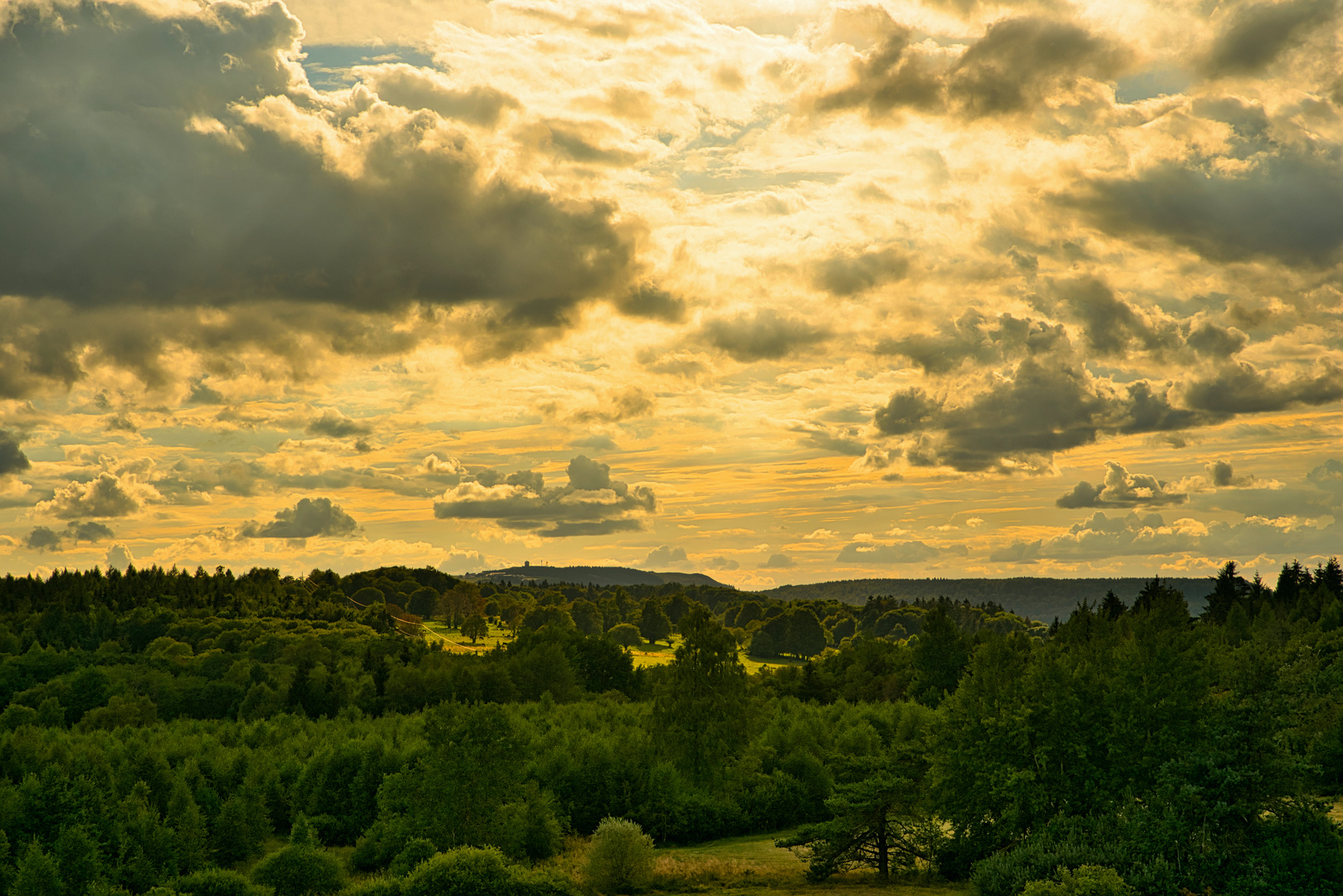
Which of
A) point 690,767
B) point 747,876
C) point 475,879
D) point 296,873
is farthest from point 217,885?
point 690,767

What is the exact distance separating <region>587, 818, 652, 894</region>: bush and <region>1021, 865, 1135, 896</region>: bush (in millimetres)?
20056

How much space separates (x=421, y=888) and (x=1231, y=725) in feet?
112

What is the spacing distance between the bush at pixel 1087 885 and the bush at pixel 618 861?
65.8 feet

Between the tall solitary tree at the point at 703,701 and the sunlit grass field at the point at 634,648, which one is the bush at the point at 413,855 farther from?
the sunlit grass field at the point at 634,648

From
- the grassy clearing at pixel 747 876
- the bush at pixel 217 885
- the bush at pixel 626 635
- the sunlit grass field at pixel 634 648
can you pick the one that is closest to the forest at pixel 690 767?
the bush at pixel 217 885

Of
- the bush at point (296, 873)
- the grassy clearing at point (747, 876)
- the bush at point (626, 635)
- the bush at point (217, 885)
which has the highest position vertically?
the bush at point (626, 635)

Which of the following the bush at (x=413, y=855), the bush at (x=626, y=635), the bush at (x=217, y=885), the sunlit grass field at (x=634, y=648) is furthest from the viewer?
the bush at (x=626, y=635)

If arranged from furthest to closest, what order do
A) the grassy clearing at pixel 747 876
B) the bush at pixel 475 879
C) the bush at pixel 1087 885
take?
the grassy clearing at pixel 747 876 → the bush at pixel 475 879 → the bush at pixel 1087 885

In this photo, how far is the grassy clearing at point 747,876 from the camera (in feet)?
155

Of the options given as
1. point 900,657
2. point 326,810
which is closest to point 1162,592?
point 900,657

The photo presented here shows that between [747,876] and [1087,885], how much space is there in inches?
817

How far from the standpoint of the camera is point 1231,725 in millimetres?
40219

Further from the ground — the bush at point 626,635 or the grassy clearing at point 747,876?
the bush at point 626,635

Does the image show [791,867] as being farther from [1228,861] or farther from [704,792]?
[1228,861]
